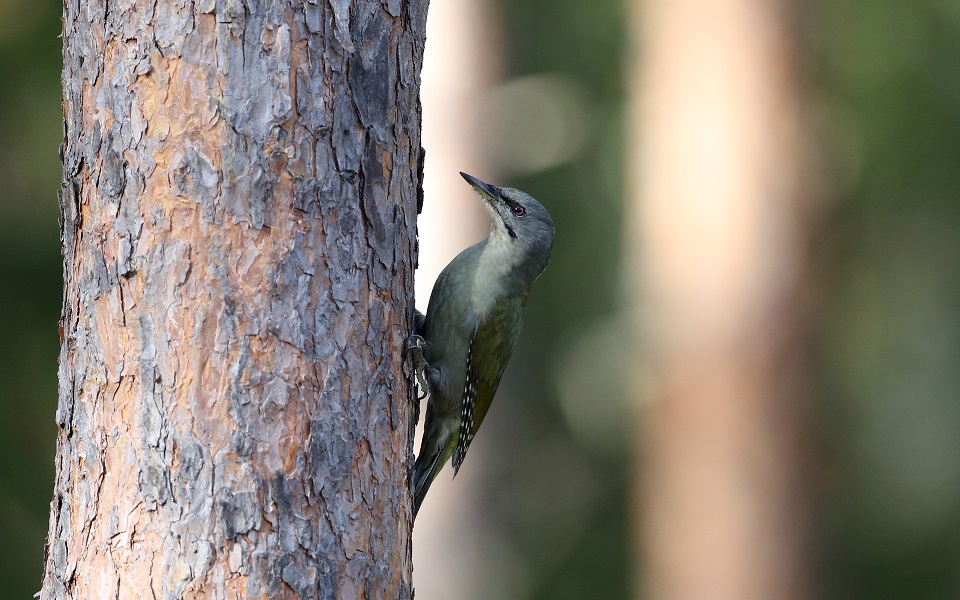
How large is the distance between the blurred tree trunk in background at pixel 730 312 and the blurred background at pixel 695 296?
0.02 meters

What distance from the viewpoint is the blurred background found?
22.1 ft

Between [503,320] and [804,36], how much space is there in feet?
12.7

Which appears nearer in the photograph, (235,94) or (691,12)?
(235,94)

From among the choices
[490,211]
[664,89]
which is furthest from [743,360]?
[490,211]

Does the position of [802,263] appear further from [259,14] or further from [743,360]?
[259,14]

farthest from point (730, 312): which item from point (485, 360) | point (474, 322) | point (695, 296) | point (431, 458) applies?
point (431, 458)

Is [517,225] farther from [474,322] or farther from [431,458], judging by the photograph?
[431,458]

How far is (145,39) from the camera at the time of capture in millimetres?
2504

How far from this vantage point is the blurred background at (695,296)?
6746 mm

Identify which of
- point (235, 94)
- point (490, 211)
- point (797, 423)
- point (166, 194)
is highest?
point (235, 94)

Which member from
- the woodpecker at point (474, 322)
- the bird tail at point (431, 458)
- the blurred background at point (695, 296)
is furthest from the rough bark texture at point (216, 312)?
the blurred background at point (695, 296)

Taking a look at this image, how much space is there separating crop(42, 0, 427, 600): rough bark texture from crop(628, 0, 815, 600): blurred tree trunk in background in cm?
464

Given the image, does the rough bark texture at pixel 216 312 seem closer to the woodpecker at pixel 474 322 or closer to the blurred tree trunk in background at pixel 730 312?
the woodpecker at pixel 474 322

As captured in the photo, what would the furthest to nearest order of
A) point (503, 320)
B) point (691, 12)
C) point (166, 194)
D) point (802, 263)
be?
point (691, 12) → point (802, 263) → point (503, 320) → point (166, 194)
